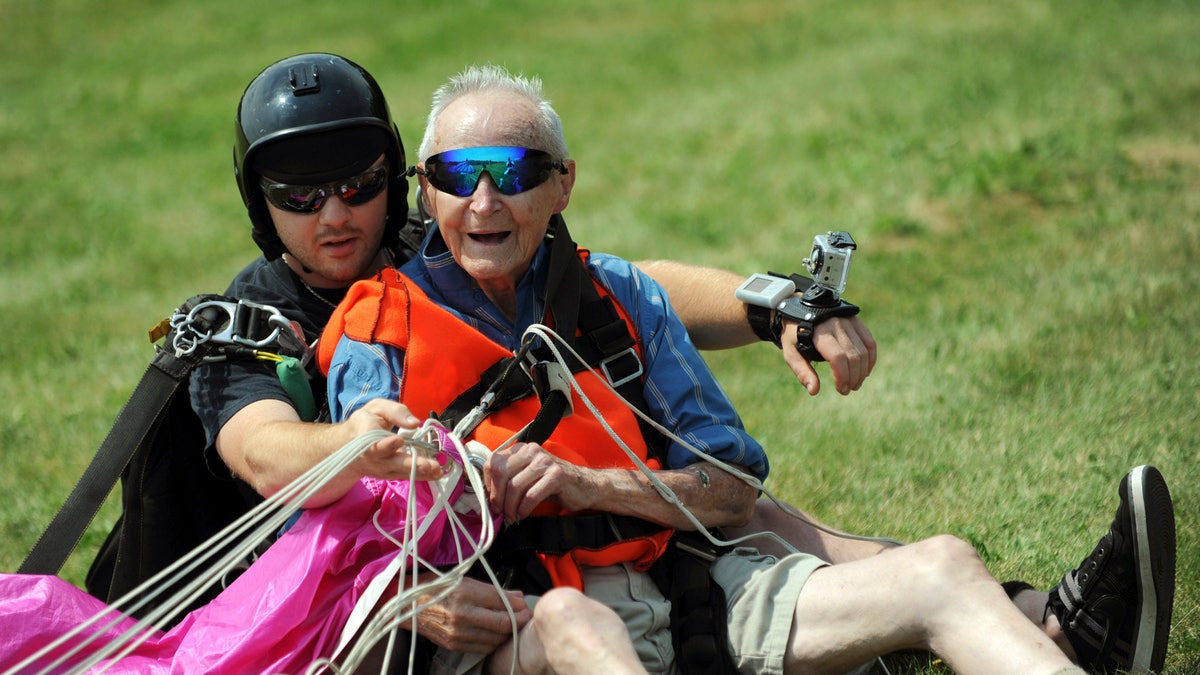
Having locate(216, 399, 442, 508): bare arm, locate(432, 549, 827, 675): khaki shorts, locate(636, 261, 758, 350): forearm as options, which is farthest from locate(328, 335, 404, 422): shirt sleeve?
locate(636, 261, 758, 350): forearm

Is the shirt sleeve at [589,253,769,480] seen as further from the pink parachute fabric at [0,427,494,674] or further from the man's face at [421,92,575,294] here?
the pink parachute fabric at [0,427,494,674]

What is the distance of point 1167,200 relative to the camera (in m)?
9.64

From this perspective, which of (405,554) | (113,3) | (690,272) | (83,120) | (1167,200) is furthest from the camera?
(113,3)

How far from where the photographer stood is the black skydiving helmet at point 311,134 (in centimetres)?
471

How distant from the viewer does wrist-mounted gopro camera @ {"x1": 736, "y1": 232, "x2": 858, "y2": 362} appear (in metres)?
4.23

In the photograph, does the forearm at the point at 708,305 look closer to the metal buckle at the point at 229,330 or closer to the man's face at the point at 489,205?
the man's face at the point at 489,205

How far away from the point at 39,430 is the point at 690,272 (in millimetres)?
5053

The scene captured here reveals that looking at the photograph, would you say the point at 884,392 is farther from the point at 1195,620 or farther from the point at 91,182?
the point at 91,182

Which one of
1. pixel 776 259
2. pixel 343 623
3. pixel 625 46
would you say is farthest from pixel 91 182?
pixel 343 623

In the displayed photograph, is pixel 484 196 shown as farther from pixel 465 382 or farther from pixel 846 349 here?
pixel 846 349

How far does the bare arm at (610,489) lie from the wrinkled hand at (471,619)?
24 centimetres

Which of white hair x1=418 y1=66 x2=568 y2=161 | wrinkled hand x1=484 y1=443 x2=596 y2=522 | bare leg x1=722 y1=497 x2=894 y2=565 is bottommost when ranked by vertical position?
bare leg x1=722 y1=497 x2=894 y2=565

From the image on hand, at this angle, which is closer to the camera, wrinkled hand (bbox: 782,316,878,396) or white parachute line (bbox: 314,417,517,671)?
white parachute line (bbox: 314,417,517,671)

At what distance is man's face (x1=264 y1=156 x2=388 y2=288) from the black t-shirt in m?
0.07
